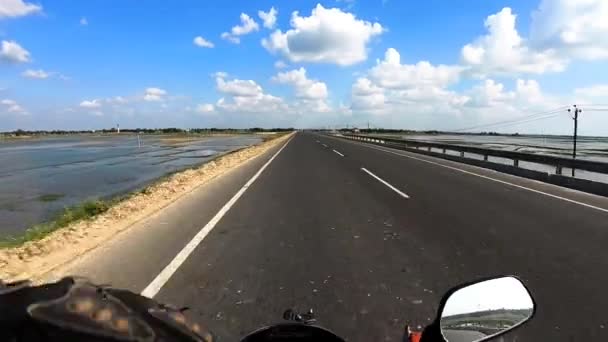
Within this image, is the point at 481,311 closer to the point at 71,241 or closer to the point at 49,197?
the point at 71,241

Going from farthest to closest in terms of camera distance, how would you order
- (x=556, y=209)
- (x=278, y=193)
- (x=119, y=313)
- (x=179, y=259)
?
(x=278, y=193), (x=556, y=209), (x=179, y=259), (x=119, y=313)

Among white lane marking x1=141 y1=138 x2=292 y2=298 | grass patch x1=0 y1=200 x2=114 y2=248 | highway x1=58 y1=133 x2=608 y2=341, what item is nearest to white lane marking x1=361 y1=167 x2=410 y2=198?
highway x1=58 y1=133 x2=608 y2=341

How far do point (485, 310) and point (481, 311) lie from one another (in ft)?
0.11

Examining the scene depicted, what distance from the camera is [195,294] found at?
188 inches

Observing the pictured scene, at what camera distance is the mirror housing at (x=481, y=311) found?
1.89 metres

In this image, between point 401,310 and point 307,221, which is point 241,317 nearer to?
point 401,310

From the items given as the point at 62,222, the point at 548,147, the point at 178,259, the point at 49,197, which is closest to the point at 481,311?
the point at 178,259

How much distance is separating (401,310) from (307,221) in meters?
4.61

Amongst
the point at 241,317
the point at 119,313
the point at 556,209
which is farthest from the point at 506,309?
the point at 556,209

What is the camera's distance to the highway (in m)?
4.23

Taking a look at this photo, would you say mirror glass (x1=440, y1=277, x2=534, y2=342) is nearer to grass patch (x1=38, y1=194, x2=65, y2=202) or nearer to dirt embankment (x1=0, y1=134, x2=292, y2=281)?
dirt embankment (x1=0, y1=134, x2=292, y2=281)

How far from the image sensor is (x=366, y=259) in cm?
612

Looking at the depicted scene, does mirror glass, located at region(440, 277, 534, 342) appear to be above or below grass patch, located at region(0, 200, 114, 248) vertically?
above

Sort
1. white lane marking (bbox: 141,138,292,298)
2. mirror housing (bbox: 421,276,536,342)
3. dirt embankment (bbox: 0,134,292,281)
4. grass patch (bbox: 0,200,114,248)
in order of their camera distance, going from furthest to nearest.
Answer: grass patch (bbox: 0,200,114,248) → dirt embankment (bbox: 0,134,292,281) → white lane marking (bbox: 141,138,292,298) → mirror housing (bbox: 421,276,536,342)
